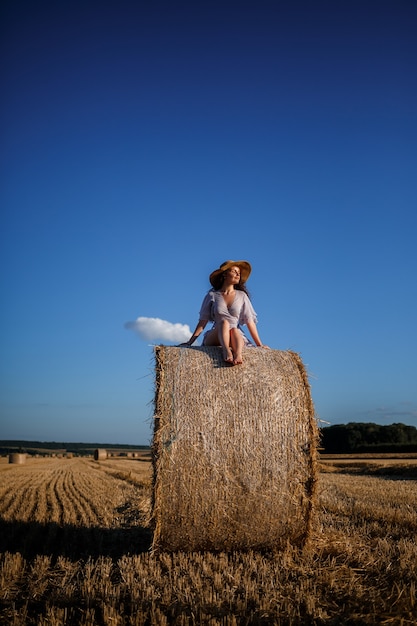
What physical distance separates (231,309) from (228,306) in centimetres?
7

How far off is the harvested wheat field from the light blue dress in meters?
2.38

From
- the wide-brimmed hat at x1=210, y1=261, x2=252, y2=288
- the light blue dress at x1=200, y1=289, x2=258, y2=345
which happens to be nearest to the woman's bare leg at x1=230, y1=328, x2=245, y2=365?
the light blue dress at x1=200, y1=289, x2=258, y2=345

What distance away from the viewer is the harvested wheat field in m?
3.55

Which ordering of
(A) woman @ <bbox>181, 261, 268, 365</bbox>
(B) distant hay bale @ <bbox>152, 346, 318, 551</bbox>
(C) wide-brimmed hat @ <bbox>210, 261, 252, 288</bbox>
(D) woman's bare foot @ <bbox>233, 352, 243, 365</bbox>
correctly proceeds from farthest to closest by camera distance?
(C) wide-brimmed hat @ <bbox>210, 261, 252, 288</bbox> → (A) woman @ <bbox>181, 261, 268, 365</bbox> → (D) woman's bare foot @ <bbox>233, 352, 243, 365</bbox> → (B) distant hay bale @ <bbox>152, 346, 318, 551</bbox>

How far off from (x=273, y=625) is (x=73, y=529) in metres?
4.18

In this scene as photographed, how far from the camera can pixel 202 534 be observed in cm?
516

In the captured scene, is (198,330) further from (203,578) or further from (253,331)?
(203,578)

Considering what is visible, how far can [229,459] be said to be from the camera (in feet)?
17.0

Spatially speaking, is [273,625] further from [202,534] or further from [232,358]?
[232,358]

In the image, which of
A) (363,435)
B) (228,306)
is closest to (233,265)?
(228,306)

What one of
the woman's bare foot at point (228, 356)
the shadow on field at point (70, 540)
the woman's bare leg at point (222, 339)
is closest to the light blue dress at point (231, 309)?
the woman's bare leg at point (222, 339)

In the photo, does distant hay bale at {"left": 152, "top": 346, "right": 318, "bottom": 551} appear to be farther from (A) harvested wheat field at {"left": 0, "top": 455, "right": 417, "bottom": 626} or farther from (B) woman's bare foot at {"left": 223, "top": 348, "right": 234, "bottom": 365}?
(A) harvested wheat field at {"left": 0, "top": 455, "right": 417, "bottom": 626}

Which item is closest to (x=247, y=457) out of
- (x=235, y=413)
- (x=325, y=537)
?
(x=235, y=413)

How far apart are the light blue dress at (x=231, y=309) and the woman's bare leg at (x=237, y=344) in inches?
11.0
